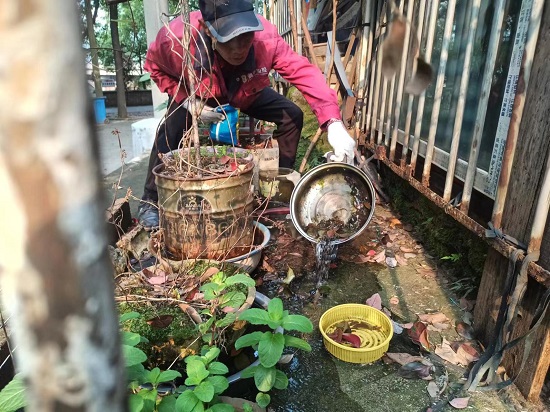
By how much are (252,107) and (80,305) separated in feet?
14.0

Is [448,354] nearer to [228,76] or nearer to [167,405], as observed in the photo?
[167,405]

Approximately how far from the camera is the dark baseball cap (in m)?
2.95

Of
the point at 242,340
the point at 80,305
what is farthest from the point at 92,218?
the point at 242,340

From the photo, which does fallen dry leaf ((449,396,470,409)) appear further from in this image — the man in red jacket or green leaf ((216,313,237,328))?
A: the man in red jacket

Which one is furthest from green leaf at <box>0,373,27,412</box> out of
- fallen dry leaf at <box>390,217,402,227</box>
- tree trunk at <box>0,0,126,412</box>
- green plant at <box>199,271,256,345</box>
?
fallen dry leaf at <box>390,217,402,227</box>

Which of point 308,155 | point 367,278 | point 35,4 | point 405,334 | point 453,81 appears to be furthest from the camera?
point 308,155

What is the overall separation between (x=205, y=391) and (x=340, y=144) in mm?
2575

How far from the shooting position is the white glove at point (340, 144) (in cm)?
342

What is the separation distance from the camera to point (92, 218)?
312mm

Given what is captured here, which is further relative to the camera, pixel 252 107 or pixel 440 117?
pixel 252 107

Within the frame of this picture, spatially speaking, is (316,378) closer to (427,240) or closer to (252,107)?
(427,240)

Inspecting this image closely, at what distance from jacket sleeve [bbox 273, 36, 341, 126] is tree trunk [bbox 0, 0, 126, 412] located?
351 cm

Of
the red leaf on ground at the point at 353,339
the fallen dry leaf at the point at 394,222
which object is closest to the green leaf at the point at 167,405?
the red leaf on ground at the point at 353,339

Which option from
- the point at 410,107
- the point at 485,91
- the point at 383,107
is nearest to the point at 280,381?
the point at 485,91
